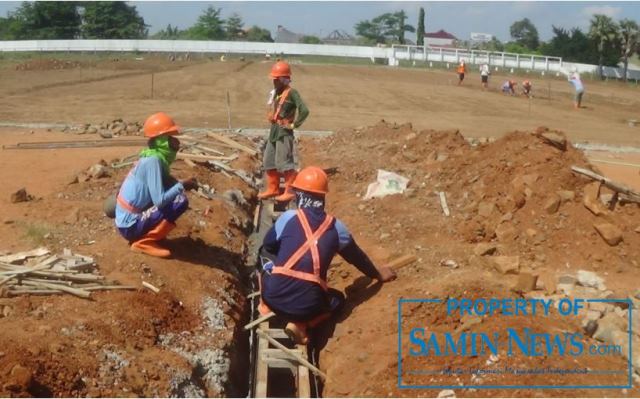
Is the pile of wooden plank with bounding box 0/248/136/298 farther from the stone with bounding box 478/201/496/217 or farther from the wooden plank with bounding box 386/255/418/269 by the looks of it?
the stone with bounding box 478/201/496/217

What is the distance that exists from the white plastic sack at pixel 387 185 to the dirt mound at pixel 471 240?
13 cm

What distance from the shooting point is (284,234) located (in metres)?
Result: 5.86

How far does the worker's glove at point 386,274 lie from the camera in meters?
6.44

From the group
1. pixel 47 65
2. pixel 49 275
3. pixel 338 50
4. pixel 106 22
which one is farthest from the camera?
pixel 106 22

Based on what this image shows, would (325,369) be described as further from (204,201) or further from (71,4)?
(71,4)

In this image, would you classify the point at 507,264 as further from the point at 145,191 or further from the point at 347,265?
the point at 145,191

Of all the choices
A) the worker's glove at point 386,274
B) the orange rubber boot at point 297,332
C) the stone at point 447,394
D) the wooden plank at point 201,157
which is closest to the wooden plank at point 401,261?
the worker's glove at point 386,274

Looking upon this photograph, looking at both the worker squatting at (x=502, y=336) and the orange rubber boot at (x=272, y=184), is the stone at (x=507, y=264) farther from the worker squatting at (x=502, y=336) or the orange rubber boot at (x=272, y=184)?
the orange rubber boot at (x=272, y=184)

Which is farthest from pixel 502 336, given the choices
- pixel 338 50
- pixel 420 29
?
pixel 420 29

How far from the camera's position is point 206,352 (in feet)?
18.7

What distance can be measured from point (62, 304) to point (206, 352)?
1152mm

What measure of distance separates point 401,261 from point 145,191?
2441 mm

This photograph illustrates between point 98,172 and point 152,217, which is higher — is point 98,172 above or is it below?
below

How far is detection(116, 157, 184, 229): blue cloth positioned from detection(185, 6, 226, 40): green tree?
81.7 m
